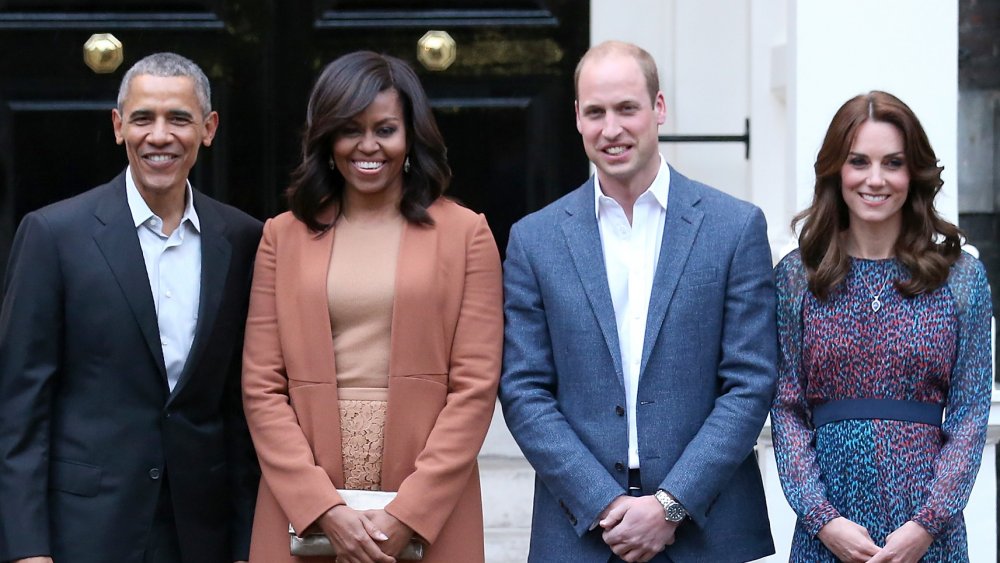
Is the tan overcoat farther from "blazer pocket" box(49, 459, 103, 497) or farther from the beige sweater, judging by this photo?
"blazer pocket" box(49, 459, 103, 497)

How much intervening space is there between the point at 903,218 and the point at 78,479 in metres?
1.99

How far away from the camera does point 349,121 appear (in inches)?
146

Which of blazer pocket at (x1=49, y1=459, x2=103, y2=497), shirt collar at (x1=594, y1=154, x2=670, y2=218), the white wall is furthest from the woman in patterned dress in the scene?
blazer pocket at (x1=49, y1=459, x2=103, y2=497)

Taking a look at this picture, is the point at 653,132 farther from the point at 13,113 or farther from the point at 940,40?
the point at 13,113

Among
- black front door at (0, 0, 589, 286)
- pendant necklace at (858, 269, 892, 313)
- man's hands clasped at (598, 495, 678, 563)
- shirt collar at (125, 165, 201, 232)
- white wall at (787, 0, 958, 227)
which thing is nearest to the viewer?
man's hands clasped at (598, 495, 678, 563)

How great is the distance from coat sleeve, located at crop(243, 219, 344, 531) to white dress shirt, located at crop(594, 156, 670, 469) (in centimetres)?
71

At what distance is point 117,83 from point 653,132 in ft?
7.93

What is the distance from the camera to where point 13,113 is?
544 cm

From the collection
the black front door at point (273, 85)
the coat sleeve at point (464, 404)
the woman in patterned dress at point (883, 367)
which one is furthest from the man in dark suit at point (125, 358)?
the black front door at point (273, 85)

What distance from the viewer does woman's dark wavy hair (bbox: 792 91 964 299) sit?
3.66 m

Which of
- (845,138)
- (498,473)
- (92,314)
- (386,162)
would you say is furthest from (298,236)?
(498,473)

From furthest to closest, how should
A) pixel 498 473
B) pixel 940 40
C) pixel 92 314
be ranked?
pixel 498 473
pixel 940 40
pixel 92 314

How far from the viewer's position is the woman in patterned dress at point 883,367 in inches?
142

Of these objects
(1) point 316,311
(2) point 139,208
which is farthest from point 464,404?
(2) point 139,208
